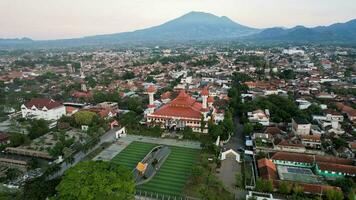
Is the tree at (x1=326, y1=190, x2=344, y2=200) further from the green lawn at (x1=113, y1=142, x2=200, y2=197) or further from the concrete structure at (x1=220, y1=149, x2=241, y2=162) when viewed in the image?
the green lawn at (x1=113, y1=142, x2=200, y2=197)

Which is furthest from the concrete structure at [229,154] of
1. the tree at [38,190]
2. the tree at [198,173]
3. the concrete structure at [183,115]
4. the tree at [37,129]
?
the tree at [37,129]

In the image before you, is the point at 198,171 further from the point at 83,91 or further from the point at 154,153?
the point at 83,91

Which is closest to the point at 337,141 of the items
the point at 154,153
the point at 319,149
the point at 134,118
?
the point at 319,149

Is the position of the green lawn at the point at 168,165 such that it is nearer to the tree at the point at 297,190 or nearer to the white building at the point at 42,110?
the tree at the point at 297,190

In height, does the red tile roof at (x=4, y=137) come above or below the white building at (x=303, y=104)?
below

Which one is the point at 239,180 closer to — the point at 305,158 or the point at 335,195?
the point at 335,195

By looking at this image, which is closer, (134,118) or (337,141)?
(337,141)

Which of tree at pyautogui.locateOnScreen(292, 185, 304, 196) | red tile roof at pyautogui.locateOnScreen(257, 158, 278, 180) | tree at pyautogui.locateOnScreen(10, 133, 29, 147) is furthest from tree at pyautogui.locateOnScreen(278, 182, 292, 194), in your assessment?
tree at pyautogui.locateOnScreen(10, 133, 29, 147)
